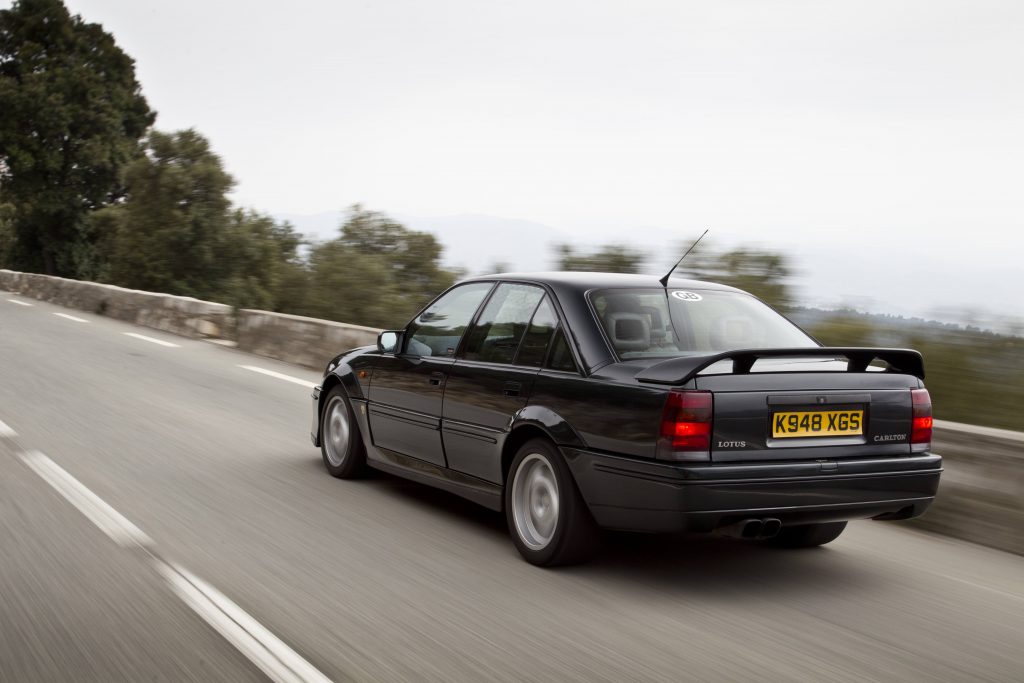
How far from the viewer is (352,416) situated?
24.1ft

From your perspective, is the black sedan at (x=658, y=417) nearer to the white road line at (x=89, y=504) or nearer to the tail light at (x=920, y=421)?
the tail light at (x=920, y=421)

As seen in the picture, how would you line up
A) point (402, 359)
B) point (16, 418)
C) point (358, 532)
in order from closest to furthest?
point (358, 532) < point (402, 359) < point (16, 418)

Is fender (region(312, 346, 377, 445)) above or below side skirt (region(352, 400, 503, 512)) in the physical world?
above

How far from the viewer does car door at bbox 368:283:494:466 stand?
632 cm

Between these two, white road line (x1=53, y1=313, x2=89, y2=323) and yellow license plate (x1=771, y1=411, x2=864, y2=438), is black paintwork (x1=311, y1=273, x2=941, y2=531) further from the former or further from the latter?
white road line (x1=53, y1=313, x2=89, y2=323)

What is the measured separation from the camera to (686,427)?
4.64 meters

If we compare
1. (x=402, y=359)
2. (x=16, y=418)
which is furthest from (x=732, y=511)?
(x=16, y=418)

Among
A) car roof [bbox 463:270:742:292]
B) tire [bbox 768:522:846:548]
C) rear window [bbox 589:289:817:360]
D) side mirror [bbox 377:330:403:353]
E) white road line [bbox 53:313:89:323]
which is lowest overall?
white road line [bbox 53:313:89:323]

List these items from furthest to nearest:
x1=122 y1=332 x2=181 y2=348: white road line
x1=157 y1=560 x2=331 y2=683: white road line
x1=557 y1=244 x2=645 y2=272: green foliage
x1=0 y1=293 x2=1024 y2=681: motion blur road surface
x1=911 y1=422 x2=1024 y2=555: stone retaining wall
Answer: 1. x1=122 y1=332 x2=181 y2=348: white road line
2. x1=557 y1=244 x2=645 y2=272: green foliage
3. x1=911 y1=422 x2=1024 y2=555: stone retaining wall
4. x1=0 y1=293 x2=1024 y2=681: motion blur road surface
5. x1=157 y1=560 x2=331 y2=683: white road line

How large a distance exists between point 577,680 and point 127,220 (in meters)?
36.7

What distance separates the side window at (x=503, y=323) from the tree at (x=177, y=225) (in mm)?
31381

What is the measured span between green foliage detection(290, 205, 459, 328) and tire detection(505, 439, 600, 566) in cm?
1180

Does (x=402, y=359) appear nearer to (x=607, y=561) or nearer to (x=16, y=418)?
(x=607, y=561)

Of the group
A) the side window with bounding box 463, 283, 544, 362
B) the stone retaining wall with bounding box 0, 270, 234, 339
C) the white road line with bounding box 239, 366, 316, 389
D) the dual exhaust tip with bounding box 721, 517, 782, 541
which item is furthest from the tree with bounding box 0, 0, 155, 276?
the dual exhaust tip with bounding box 721, 517, 782, 541
